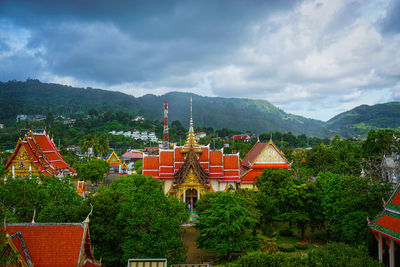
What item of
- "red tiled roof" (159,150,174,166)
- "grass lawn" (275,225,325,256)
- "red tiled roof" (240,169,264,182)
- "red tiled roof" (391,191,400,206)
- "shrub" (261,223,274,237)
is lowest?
"grass lawn" (275,225,325,256)

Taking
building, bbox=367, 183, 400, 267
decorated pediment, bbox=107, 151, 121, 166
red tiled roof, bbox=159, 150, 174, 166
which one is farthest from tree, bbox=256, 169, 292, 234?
decorated pediment, bbox=107, 151, 121, 166

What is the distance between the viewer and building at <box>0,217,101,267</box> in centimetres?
1075

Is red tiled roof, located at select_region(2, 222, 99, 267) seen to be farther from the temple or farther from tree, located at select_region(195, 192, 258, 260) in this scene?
the temple

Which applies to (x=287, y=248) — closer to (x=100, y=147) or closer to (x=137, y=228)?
(x=137, y=228)

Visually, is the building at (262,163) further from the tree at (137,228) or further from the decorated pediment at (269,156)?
the tree at (137,228)

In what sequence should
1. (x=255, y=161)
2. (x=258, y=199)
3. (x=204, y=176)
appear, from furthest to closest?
(x=255, y=161) < (x=204, y=176) < (x=258, y=199)

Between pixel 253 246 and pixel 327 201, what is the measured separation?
6448 mm

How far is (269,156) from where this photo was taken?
36594mm

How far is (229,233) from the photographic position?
17.0m

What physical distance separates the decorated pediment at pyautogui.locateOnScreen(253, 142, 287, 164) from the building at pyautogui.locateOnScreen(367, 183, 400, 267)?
22176 mm

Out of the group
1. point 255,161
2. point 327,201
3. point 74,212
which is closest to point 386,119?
point 255,161

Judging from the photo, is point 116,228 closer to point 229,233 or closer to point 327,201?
point 229,233

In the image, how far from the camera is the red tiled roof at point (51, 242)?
10.9 m

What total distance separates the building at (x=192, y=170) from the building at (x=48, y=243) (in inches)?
792
